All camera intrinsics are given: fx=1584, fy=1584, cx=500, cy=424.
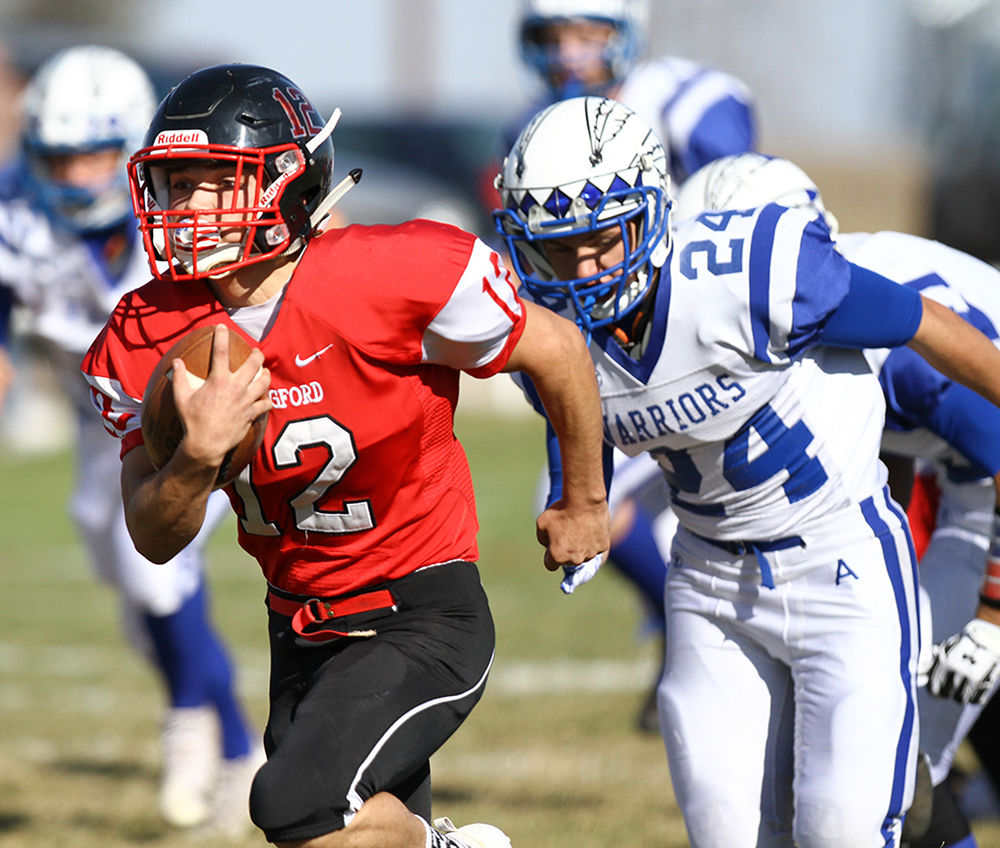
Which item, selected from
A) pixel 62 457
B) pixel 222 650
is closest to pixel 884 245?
pixel 222 650

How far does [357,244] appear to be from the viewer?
3.01m

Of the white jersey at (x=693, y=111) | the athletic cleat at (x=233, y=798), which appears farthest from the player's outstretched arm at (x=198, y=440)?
the white jersey at (x=693, y=111)

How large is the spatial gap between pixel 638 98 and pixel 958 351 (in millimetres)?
2298

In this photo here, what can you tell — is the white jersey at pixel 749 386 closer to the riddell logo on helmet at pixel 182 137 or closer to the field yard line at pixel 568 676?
the riddell logo on helmet at pixel 182 137

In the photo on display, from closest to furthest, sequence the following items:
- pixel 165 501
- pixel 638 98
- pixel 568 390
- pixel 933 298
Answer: pixel 165 501 → pixel 568 390 → pixel 933 298 → pixel 638 98

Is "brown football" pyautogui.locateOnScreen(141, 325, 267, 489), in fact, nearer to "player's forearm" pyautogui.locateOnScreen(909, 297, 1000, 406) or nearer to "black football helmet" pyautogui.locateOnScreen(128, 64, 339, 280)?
"black football helmet" pyautogui.locateOnScreen(128, 64, 339, 280)

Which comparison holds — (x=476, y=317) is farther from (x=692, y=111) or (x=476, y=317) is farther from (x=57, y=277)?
(x=57, y=277)

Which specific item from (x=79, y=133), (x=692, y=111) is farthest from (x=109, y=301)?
(x=692, y=111)

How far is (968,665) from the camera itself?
3510mm

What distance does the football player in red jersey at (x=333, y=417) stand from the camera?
2.87 m

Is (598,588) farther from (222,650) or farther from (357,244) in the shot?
(357,244)

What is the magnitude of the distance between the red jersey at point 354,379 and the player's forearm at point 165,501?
0.13m

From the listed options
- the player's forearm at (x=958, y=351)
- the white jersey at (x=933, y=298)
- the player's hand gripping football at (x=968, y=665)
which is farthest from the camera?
the white jersey at (x=933, y=298)

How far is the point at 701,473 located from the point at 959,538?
92 cm
